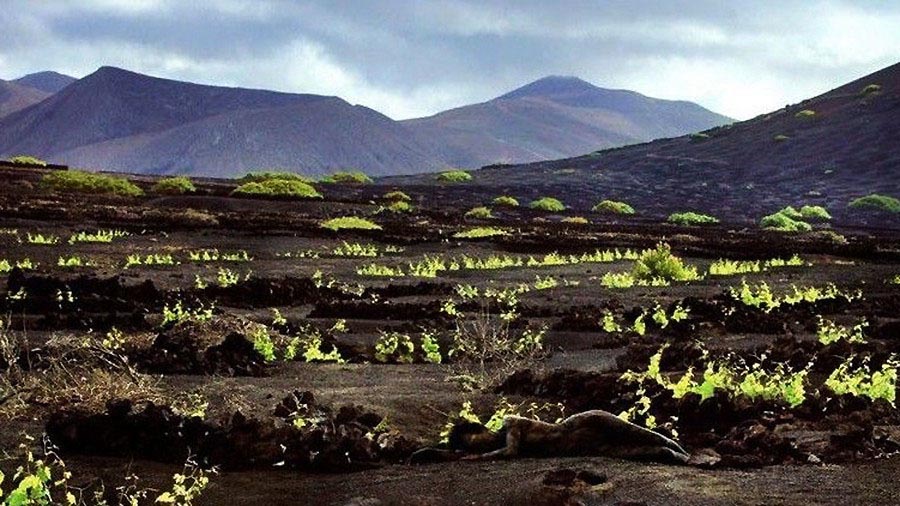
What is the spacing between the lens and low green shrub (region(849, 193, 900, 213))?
221 ft

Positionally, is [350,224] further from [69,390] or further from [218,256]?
[69,390]

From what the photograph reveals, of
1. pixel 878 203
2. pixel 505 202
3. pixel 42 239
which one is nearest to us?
pixel 42 239

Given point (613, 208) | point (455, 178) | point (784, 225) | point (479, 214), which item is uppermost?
point (455, 178)

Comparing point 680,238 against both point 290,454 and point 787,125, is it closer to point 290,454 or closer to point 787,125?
point 290,454

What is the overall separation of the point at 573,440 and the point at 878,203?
225ft

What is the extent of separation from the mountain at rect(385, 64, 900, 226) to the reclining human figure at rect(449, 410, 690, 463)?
2493 inches

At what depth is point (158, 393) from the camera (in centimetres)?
855

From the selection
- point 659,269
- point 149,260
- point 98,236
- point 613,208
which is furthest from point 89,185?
point 659,269

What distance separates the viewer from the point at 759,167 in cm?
9275

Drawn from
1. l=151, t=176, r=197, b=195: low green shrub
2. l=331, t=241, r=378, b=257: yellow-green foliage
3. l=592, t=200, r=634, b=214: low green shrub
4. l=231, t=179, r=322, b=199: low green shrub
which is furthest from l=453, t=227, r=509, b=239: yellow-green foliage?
l=592, t=200, r=634, b=214: low green shrub

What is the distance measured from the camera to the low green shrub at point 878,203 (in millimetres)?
67438

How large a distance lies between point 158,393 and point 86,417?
3.30 ft

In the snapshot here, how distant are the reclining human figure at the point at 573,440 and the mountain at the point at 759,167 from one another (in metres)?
63.3

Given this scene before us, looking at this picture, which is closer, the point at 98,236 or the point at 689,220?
the point at 98,236
